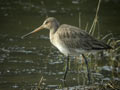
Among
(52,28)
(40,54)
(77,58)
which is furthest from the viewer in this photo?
(40,54)

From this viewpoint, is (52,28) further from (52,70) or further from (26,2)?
(26,2)

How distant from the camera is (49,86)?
947 centimetres

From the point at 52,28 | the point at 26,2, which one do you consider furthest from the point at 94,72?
the point at 26,2

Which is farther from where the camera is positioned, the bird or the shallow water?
the shallow water

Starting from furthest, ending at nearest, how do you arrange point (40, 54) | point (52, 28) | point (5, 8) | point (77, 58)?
point (5, 8)
point (40, 54)
point (77, 58)
point (52, 28)

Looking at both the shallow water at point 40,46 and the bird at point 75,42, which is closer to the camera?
the bird at point 75,42

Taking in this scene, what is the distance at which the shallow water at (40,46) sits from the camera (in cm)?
1002

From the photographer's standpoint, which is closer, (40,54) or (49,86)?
(49,86)

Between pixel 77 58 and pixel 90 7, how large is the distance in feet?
21.8

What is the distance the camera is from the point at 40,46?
12.9 meters

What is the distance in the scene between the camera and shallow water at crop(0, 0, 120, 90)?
32.9 feet

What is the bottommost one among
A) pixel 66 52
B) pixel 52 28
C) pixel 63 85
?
pixel 63 85

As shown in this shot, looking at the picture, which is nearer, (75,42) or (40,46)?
(75,42)

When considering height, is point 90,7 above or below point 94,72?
above
